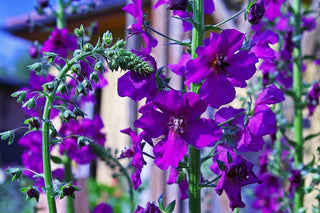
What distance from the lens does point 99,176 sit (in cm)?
725

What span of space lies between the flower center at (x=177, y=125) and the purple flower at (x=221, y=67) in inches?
2.9

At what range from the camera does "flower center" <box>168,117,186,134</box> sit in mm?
995

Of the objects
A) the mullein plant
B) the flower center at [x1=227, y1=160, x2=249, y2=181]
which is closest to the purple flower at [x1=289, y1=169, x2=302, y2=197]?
the mullein plant

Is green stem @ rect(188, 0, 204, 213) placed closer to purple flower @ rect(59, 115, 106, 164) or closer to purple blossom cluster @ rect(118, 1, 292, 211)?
purple blossom cluster @ rect(118, 1, 292, 211)

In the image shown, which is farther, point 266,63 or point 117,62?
point 266,63

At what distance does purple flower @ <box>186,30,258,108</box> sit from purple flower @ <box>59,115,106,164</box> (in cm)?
69

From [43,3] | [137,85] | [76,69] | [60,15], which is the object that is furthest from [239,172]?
[43,3]

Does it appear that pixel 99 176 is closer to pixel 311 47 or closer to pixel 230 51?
pixel 311 47

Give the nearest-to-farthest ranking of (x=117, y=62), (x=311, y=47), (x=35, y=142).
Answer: (x=117, y=62)
(x=35, y=142)
(x=311, y=47)

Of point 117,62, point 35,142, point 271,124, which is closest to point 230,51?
point 271,124

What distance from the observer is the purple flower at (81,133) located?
161 cm

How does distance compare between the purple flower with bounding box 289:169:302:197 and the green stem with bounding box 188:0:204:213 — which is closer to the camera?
the green stem with bounding box 188:0:204:213

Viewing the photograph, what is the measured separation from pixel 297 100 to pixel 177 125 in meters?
1.07

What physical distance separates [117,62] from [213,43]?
0.83ft
